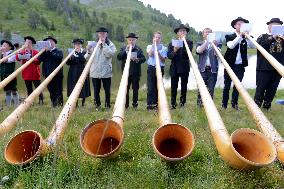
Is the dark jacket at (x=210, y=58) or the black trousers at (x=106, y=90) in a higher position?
the dark jacket at (x=210, y=58)

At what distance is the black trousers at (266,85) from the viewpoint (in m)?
8.73

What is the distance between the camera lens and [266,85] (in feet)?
28.9

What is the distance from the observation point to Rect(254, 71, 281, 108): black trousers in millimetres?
8727

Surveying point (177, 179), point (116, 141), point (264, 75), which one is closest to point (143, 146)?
point (116, 141)

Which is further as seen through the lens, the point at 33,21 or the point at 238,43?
the point at 33,21

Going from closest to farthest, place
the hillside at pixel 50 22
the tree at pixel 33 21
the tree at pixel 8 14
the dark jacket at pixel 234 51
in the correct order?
1. the dark jacket at pixel 234 51
2. the hillside at pixel 50 22
3. the tree at pixel 33 21
4. the tree at pixel 8 14

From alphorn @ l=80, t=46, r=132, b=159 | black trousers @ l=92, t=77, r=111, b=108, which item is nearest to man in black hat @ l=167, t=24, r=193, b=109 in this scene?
black trousers @ l=92, t=77, r=111, b=108

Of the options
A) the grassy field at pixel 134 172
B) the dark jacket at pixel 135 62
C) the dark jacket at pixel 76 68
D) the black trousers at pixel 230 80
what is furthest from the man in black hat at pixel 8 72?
the grassy field at pixel 134 172

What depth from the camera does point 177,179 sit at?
4109 mm

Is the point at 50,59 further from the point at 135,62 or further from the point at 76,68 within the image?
the point at 135,62

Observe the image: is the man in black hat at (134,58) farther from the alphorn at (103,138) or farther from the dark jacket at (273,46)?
the alphorn at (103,138)

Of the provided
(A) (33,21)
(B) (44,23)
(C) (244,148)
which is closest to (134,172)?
(C) (244,148)

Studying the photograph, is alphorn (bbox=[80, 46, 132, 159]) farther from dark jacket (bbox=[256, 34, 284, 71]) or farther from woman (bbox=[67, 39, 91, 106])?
woman (bbox=[67, 39, 91, 106])

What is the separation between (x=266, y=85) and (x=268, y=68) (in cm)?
41
